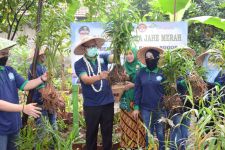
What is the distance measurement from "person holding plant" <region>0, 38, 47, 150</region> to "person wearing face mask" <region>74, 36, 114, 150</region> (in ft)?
2.59

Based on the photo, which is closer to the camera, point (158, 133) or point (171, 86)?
point (171, 86)

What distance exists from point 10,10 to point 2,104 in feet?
5.83

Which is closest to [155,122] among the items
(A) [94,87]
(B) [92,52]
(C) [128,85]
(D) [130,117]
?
(D) [130,117]

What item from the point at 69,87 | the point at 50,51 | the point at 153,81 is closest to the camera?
the point at 50,51

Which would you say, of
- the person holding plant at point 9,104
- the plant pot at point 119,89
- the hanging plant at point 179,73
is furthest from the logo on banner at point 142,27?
the person holding plant at point 9,104

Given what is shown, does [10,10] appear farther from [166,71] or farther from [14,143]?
[166,71]

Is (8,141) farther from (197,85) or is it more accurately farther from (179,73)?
(197,85)

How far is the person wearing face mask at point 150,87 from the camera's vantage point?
13.8 feet

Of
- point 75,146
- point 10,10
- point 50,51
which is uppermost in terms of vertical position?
point 10,10

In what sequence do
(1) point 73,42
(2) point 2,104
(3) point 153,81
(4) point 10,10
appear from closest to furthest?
(2) point 2,104 < (3) point 153,81 < (4) point 10,10 < (1) point 73,42

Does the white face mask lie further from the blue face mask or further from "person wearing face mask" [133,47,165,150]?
the blue face mask

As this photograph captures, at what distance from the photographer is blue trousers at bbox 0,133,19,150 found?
344cm

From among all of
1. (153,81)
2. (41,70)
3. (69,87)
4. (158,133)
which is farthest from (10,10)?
(69,87)

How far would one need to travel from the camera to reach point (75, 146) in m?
4.98
